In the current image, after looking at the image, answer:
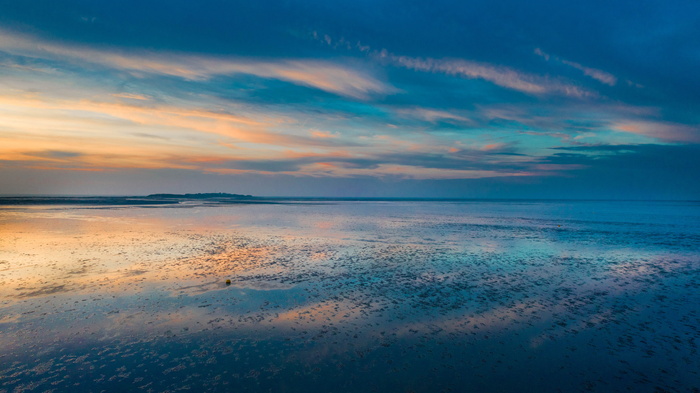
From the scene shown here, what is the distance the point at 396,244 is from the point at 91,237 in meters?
23.9

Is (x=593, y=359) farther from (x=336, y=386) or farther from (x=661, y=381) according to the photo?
(x=336, y=386)

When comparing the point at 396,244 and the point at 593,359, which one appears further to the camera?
the point at 396,244

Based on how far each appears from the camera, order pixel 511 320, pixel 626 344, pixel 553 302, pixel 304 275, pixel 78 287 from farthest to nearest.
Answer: pixel 304 275
pixel 78 287
pixel 553 302
pixel 511 320
pixel 626 344

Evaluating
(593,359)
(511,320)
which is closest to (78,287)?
(511,320)

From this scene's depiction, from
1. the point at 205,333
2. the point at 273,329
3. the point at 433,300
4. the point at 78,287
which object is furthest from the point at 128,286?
the point at 433,300

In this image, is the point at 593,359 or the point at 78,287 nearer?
the point at 593,359

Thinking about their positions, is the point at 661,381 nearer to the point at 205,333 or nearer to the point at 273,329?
the point at 273,329

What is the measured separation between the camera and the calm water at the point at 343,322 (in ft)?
25.9

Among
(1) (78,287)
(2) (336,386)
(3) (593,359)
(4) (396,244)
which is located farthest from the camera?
(4) (396,244)

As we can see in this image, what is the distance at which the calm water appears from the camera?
25.9 ft

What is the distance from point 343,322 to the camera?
437 inches

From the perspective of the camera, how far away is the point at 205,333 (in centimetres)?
1015

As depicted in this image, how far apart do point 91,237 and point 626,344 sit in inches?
1316

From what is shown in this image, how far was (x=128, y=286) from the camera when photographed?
1462cm
